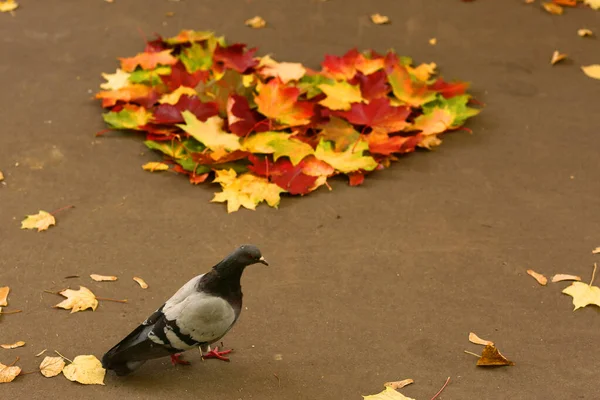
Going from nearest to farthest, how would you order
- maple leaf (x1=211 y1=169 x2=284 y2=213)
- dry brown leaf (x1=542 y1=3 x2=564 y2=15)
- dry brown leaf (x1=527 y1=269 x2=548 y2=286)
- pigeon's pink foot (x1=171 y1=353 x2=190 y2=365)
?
1. pigeon's pink foot (x1=171 y1=353 x2=190 y2=365)
2. dry brown leaf (x1=527 y1=269 x2=548 y2=286)
3. maple leaf (x1=211 y1=169 x2=284 y2=213)
4. dry brown leaf (x1=542 y1=3 x2=564 y2=15)

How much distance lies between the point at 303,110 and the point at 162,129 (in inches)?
35.3

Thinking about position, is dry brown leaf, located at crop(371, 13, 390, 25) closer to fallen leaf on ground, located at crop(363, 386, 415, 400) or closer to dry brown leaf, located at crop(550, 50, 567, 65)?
dry brown leaf, located at crop(550, 50, 567, 65)

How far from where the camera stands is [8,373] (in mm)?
2934

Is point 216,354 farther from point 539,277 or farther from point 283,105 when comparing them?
point 283,105

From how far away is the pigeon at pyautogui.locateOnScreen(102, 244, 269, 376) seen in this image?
278cm

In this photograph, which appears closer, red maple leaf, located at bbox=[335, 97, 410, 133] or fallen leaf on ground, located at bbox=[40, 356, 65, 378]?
fallen leaf on ground, located at bbox=[40, 356, 65, 378]

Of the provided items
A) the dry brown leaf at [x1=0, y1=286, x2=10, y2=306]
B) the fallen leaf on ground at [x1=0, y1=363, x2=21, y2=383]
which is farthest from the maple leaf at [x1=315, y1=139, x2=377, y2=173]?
the fallen leaf on ground at [x1=0, y1=363, x2=21, y2=383]

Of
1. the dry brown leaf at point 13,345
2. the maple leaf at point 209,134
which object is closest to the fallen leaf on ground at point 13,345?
the dry brown leaf at point 13,345

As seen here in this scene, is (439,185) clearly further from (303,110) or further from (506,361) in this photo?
(506,361)

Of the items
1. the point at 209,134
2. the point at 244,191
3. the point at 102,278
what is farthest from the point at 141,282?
the point at 209,134

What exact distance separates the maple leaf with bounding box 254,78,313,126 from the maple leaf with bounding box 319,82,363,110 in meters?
0.15

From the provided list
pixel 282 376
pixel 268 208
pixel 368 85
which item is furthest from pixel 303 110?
pixel 282 376

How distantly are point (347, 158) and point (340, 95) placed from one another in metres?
0.59

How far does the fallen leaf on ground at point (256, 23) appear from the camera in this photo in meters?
6.21
